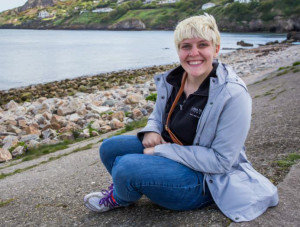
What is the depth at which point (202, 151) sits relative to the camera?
10.5 ft

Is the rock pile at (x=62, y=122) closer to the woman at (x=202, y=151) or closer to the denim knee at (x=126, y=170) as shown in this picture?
the denim knee at (x=126, y=170)

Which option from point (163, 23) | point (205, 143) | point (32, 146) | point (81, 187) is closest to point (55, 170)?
point (81, 187)

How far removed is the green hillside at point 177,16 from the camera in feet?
357

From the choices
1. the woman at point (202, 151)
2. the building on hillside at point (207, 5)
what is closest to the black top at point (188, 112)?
the woman at point (202, 151)

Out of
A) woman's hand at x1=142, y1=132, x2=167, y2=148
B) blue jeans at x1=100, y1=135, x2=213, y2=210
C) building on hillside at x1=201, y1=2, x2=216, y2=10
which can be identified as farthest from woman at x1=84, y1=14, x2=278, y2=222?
building on hillside at x1=201, y1=2, x2=216, y2=10

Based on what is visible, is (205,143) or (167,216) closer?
(205,143)

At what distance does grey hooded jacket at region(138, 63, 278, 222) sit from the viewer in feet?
10.0

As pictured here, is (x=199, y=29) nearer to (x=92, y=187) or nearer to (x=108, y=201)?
(x=108, y=201)

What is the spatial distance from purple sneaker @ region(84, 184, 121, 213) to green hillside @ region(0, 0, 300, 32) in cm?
8971

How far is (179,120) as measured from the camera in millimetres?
3412

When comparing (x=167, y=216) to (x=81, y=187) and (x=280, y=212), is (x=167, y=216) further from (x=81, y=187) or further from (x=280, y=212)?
(x=81, y=187)

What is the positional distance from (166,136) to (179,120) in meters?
0.33

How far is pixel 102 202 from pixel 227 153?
1489 millimetres

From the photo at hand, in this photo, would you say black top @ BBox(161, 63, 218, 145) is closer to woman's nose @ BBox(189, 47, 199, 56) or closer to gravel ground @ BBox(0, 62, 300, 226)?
woman's nose @ BBox(189, 47, 199, 56)
